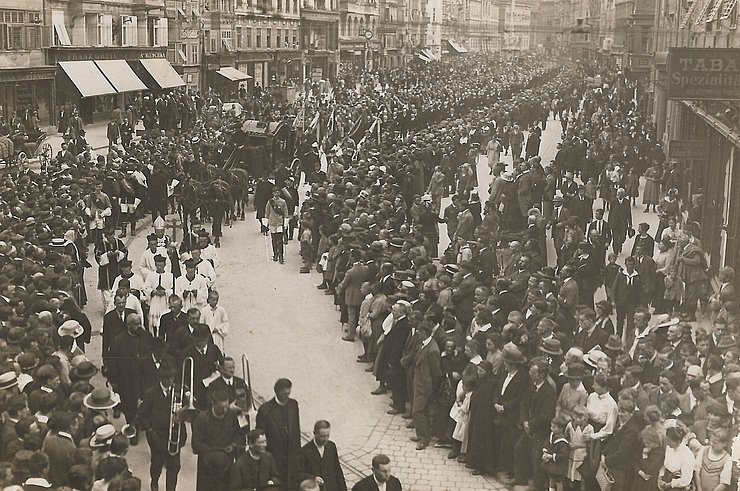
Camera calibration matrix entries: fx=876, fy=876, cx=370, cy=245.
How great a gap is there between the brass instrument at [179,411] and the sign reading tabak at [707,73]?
8.17m

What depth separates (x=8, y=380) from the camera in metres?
9.12

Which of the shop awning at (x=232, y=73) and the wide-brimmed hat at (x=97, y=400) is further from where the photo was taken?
the shop awning at (x=232, y=73)

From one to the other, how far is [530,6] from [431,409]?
1296 inches

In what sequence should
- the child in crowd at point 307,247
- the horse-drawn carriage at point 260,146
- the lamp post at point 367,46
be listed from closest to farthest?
1. the child in crowd at point 307,247
2. the horse-drawn carriage at point 260,146
3. the lamp post at point 367,46

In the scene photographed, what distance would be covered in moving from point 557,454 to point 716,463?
5.41 feet

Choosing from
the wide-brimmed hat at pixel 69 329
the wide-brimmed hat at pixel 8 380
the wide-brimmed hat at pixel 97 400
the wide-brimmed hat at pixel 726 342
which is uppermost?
the wide-brimmed hat at pixel 726 342

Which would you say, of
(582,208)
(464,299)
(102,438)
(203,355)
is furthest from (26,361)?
(582,208)

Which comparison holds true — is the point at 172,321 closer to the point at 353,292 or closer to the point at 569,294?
the point at 353,292

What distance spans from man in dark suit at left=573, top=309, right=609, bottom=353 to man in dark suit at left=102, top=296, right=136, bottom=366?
5.86 meters

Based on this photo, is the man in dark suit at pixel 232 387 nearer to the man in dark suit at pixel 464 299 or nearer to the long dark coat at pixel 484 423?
the long dark coat at pixel 484 423

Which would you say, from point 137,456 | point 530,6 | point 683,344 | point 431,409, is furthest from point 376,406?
point 530,6

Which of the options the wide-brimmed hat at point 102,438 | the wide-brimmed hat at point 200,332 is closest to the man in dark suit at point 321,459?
the wide-brimmed hat at point 102,438

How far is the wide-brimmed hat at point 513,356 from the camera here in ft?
32.5

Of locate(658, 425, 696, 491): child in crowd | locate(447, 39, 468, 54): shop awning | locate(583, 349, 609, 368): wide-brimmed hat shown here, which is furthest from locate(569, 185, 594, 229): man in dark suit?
locate(447, 39, 468, 54): shop awning
